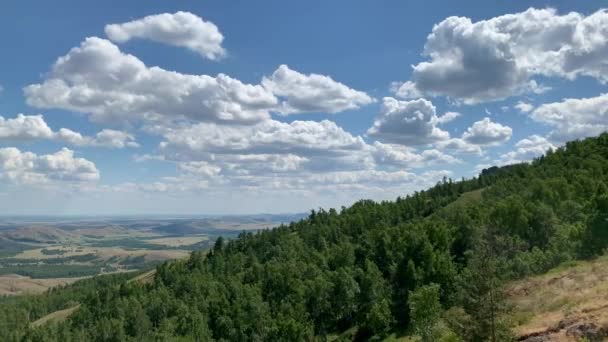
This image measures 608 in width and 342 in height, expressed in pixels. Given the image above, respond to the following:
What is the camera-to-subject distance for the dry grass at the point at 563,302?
39.6 metres

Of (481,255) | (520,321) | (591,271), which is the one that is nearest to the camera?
(481,255)

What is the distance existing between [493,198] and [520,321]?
493 ft

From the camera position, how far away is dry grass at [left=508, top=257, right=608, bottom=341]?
130ft

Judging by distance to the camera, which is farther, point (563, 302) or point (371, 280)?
point (371, 280)

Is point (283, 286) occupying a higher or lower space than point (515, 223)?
lower

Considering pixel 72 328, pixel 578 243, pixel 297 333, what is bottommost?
pixel 72 328

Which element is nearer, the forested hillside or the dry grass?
the dry grass

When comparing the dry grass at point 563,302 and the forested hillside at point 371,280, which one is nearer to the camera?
the dry grass at point 563,302

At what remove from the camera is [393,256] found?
149 meters

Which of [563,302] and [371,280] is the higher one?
[563,302]

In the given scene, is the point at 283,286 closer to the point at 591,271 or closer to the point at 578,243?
the point at 578,243

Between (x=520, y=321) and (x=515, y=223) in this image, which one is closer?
(x=520, y=321)

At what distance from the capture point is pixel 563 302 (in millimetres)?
47062

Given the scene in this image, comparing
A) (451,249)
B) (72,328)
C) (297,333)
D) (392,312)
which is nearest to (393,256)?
(451,249)
